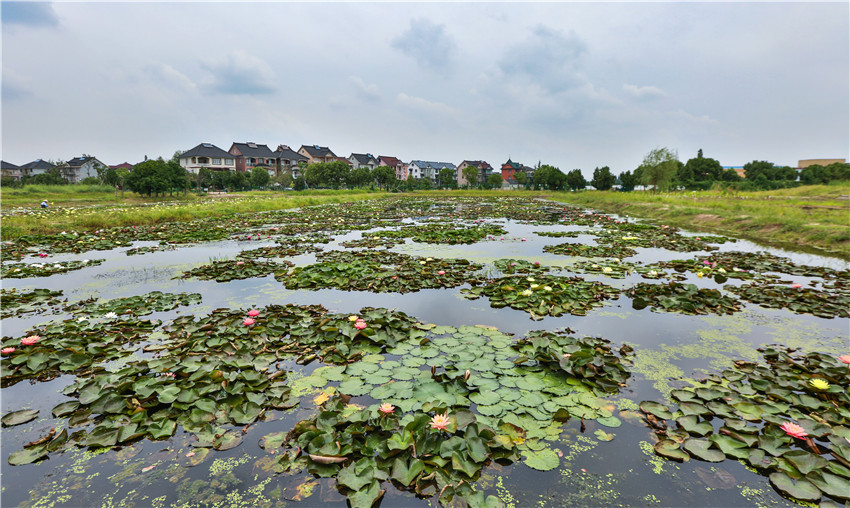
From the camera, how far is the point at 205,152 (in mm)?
69562

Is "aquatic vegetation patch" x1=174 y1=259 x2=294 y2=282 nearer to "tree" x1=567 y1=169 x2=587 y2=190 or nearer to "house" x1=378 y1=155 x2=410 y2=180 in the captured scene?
"tree" x1=567 y1=169 x2=587 y2=190

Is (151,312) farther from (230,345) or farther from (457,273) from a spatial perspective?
(457,273)

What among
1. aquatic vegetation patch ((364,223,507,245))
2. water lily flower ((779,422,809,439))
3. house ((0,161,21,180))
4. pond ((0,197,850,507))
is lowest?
pond ((0,197,850,507))

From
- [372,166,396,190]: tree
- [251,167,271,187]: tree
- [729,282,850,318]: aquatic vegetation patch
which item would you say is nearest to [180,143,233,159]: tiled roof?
[251,167,271,187]: tree

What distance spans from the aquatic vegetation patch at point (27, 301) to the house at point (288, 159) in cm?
7641

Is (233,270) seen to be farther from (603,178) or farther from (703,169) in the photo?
(703,169)

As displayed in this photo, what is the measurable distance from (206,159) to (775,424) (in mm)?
83063

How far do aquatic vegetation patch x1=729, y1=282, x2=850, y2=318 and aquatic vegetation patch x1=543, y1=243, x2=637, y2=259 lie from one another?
131 inches

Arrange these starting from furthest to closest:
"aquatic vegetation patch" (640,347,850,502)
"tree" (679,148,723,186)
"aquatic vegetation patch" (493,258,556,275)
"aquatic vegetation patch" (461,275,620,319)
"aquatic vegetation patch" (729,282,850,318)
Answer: "tree" (679,148,723,186) → "aquatic vegetation patch" (493,258,556,275) → "aquatic vegetation patch" (461,275,620,319) → "aquatic vegetation patch" (729,282,850,318) → "aquatic vegetation patch" (640,347,850,502)

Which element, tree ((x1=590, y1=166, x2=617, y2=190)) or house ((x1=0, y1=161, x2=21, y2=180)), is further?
house ((x1=0, y1=161, x2=21, y2=180))

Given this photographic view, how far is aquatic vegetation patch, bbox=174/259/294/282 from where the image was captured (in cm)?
777

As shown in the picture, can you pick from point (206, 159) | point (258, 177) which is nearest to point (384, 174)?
point (258, 177)

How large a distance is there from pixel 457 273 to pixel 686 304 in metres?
4.26

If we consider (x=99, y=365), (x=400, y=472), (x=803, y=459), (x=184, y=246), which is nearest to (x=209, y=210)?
(x=184, y=246)
